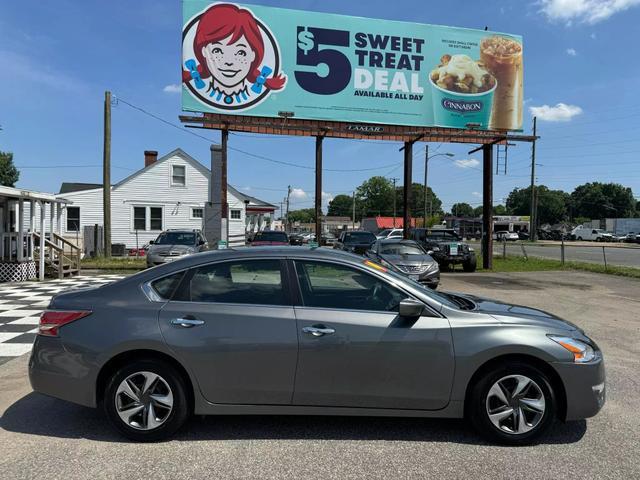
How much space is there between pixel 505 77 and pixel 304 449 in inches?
797

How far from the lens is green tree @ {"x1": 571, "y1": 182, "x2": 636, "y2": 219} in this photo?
11781cm

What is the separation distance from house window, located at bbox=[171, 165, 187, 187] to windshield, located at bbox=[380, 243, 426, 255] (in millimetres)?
17356

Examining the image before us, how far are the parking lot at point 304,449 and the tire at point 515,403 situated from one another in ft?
0.37

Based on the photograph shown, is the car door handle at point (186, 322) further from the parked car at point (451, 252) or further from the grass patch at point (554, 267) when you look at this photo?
the grass patch at point (554, 267)

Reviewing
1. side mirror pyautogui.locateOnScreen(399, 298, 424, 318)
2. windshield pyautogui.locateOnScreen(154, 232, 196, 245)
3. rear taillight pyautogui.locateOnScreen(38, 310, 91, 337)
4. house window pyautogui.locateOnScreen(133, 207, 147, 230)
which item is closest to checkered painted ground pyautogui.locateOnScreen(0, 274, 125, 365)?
rear taillight pyautogui.locateOnScreen(38, 310, 91, 337)

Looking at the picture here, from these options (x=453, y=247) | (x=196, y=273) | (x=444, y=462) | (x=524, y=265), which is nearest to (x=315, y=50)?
(x=453, y=247)

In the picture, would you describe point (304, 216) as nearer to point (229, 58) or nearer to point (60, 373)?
point (229, 58)

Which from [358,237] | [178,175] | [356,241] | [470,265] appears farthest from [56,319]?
[178,175]

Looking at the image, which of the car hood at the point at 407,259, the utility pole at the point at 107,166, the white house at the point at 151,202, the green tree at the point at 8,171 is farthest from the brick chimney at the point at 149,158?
the green tree at the point at 8,171

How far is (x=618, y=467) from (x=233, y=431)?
2863 millimetres

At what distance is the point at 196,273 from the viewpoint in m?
3.93

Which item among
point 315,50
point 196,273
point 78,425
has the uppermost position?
point 315,50

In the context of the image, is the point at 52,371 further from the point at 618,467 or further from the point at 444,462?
the point at 618,467

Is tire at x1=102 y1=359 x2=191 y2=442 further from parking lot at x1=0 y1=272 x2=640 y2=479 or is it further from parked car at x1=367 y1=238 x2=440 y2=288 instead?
parked car at x1=367 y1=238 x2=440 y2=288
